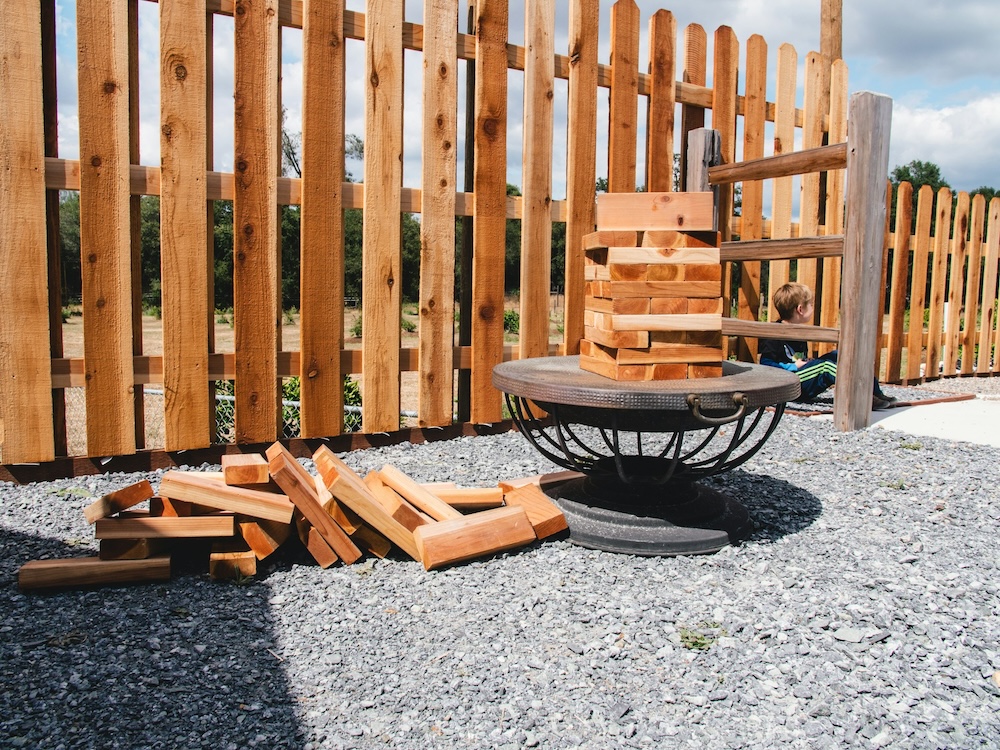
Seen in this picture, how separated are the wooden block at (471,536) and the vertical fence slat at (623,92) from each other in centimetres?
288

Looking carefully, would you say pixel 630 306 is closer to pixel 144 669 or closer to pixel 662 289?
pixel 662 289

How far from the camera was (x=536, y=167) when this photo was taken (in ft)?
15.0

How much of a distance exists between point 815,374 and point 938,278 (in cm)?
310

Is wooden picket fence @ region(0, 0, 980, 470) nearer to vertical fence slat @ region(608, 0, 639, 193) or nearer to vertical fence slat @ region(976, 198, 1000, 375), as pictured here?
vertical fence slat @ region(608, 0, 639, 193)

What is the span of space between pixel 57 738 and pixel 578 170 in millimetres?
3928

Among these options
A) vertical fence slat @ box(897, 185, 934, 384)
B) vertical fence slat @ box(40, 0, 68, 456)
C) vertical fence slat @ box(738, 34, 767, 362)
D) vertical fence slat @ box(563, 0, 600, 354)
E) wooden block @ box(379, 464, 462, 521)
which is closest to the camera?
wooden block @ box(379, 464, 462, 521)

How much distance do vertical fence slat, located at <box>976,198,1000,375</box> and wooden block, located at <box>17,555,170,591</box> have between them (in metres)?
8.36

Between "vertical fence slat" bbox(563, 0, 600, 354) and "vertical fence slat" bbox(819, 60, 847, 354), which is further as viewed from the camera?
"vertical fence slat" bbox(819, 60, 847, 354)

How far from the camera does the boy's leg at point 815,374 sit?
5430 mm

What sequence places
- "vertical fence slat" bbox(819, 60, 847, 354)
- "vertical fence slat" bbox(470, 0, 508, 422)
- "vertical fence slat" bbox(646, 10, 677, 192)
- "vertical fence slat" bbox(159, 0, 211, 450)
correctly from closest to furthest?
"vertical fence slat" bbox(159, 0, 211, 450)
"vertical fence slat" bbox(470, 0, 508, 422)
"vertical fence slat" bbox(646, 10, 677, 192)
"vertical fence slat" bbox(819, 60, 847, 354)

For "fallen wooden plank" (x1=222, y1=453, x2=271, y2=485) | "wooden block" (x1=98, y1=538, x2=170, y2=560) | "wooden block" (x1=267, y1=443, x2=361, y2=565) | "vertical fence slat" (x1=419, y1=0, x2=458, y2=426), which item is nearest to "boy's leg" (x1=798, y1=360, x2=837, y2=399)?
"vertical fence slat" (x1=419, y1=0, x2=458, y2=426)

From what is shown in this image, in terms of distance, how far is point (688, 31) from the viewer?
527cm

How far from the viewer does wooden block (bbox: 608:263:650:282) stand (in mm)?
2658

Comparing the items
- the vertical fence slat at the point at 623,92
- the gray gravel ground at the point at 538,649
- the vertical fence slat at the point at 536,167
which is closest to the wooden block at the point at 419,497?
the gray gravel ground at the point at 538,649
